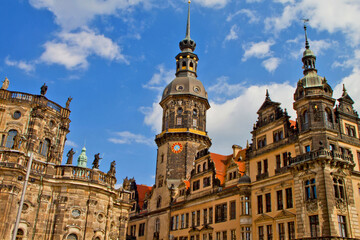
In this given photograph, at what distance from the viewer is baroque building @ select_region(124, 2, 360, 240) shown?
107ft

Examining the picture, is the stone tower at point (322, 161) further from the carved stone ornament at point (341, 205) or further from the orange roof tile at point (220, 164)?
the orange roof tile at point (220, 164)

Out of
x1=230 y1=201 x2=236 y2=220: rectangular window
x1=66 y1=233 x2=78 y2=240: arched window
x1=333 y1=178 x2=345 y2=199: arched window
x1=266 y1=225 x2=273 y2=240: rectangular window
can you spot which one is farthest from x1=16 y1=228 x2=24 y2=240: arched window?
x1=333 y1=178 x2=345 y2=199: arched window

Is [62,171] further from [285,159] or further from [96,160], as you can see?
[285,159]

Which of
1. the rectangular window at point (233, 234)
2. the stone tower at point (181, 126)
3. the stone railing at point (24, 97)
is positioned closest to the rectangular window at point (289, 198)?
the rectangular window at point (233, 234)

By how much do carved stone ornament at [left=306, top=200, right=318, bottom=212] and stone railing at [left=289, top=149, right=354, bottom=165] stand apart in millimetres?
3712

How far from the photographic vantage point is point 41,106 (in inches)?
1529

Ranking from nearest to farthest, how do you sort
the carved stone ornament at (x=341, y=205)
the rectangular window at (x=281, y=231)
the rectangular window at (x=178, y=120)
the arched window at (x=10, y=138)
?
the carved stone ornament at (x=341, y=205), the rectangular window at (x=281, y=231), the arched window at (x=10, y=138), the rectangular window at (x=178, y=120)

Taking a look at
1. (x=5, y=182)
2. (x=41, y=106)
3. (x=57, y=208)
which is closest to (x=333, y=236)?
(x=57, y=208)

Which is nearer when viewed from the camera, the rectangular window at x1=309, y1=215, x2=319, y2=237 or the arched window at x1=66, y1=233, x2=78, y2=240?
the rectangular window at x1=309, y1=215, x2=319, y2=237

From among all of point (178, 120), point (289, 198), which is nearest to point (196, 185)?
point (178, 120)

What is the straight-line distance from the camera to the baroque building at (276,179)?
3256cm

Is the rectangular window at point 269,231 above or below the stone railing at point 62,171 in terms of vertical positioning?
below

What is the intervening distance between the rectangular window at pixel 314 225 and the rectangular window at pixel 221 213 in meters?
13.0

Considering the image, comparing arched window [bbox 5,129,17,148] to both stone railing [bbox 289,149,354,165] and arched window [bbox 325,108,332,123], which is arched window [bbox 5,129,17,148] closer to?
stone railing [bbox 289,149,354,165]
